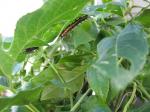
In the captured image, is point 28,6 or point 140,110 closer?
point 140,110

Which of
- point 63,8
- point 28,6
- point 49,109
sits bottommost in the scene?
point 28,6

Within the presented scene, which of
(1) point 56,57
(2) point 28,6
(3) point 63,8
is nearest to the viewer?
(3) point 63,8

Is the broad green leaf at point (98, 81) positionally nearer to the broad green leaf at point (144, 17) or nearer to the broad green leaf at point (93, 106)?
the broad green leaf at point (93, 106)

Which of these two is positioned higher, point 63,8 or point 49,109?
point 63,8

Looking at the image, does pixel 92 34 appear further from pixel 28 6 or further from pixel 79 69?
pixel 28 6

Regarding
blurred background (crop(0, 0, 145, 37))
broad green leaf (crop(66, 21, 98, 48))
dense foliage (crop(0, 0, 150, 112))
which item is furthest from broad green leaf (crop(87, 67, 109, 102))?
blurred background (crop(0, 0, 145, 37))

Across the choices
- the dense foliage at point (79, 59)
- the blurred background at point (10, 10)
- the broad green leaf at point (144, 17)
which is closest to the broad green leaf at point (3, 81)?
the dense foliage at point (79, 59)

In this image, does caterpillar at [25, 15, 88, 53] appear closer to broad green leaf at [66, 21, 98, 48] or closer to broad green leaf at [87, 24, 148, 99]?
broad green leaf at [66, 21, 98, 48]

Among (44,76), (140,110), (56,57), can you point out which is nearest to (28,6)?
(56,57)
